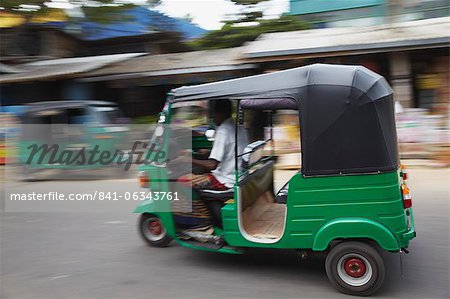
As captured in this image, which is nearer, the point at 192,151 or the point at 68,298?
the point at 68,298

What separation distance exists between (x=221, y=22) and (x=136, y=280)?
54.0 ft

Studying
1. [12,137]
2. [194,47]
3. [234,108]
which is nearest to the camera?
[234,108]

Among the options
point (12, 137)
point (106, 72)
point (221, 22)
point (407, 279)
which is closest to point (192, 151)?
point (407, 279)

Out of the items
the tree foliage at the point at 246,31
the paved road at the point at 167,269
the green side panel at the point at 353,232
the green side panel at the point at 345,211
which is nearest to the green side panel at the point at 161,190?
the paved road at the point at 167,269

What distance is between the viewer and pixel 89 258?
4.77 m

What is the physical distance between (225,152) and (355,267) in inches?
63.1

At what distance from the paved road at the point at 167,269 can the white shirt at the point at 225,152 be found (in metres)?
0.87

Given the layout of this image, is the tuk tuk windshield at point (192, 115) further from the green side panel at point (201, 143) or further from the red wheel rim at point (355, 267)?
the red wheel rim at point (355, 267)

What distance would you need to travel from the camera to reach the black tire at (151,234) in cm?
494

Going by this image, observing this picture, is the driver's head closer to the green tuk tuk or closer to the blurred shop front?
the green tuk tuk

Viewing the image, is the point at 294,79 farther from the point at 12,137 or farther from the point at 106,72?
the point at 106,72

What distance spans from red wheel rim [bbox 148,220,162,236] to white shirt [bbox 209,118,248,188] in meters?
0.99

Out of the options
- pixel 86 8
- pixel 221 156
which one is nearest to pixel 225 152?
pixel 221 156

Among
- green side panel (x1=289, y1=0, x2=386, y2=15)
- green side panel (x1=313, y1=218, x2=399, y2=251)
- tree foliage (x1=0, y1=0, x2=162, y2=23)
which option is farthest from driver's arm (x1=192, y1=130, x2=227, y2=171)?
green side panel (x1=289, y1=0, x2=386, y2=15)
